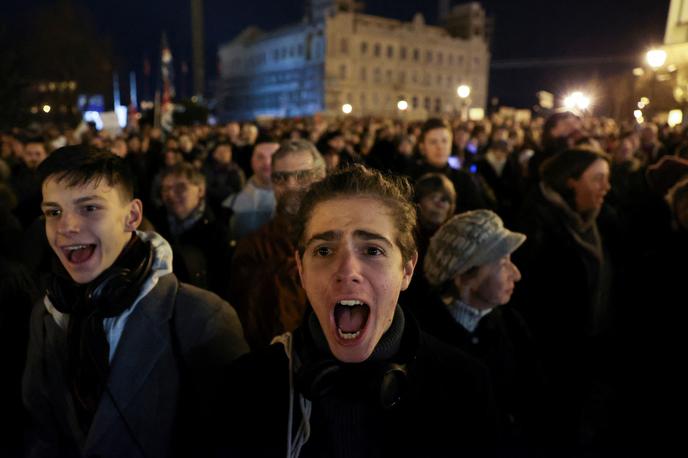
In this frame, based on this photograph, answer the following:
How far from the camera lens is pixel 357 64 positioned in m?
68.1

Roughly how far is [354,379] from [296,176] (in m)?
1.81

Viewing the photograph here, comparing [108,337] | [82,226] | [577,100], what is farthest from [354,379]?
[577,100]

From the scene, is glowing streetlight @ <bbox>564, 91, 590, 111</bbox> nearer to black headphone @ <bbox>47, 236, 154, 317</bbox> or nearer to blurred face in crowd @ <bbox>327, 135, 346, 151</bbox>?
blurred face in crowd @ <bbox>327, 135, 346, 151</bbox>

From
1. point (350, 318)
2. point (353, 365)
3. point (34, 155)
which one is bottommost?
point (353, 365)

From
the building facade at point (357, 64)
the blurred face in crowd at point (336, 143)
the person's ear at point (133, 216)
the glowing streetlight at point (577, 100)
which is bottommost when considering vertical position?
the person's ear at point (133, 216)

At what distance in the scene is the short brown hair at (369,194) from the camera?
5.17 ft

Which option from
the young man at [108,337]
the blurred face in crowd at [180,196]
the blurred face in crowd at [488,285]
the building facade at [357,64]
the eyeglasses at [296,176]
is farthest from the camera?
the building facade at [357,64]

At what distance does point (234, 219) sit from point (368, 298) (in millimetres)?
3128

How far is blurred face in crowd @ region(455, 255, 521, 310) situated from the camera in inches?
98.5

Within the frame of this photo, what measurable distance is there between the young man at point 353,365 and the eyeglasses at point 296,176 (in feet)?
4.49

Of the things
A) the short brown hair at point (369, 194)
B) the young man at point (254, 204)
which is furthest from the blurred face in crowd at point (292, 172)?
the short brown hair at point (369, 194)

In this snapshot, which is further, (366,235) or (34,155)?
(34,155)

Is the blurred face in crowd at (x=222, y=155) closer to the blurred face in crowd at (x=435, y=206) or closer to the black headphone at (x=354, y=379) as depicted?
the blurred face in crowd at (x=435, y=206)

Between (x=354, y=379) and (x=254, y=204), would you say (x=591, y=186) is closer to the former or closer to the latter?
(x=254, y=204)
